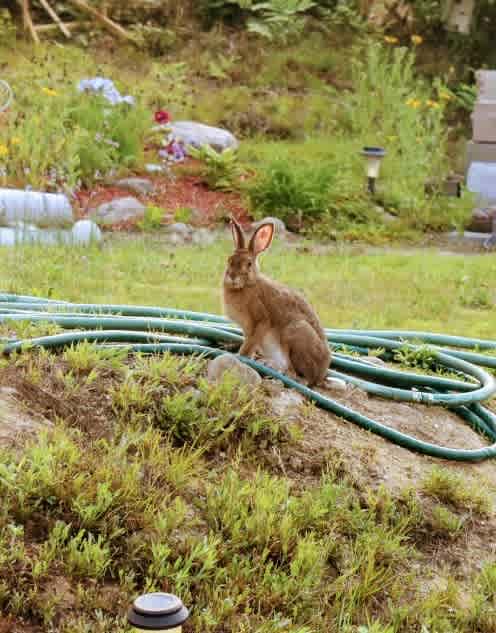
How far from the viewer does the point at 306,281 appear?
313 inches

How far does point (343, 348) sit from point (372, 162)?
6121 millimetres

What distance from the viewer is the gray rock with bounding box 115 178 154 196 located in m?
10.8

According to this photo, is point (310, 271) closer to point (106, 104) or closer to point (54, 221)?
point (54, 221)

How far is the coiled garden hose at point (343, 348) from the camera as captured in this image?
14.9ft

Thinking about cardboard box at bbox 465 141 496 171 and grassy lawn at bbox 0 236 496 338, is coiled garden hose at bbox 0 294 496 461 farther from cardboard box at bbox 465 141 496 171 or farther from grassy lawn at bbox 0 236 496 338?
cardboard box at bbox 465 141 496 171

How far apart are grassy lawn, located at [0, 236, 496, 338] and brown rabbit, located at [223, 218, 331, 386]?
6.90 feet

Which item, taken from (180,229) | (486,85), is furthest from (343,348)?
(486,85)

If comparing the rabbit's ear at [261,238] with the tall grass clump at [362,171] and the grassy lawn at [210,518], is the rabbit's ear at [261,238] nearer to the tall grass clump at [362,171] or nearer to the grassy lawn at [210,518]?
the grassy lawn at [210,518]

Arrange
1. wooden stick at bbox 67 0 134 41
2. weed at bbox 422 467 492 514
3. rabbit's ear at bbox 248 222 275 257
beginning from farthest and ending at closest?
wooden stick at bbox 67 0 134 41 < rabbit's ear at bbox 248 222 275 257 < weed at bbox 422 467 492 514

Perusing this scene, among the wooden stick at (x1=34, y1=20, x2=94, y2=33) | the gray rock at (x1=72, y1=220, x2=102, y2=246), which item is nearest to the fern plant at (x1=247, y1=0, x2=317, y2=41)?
the wooden stick at (x1=34, y1=20, x2=94, y2=33)

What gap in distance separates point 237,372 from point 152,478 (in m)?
0.78

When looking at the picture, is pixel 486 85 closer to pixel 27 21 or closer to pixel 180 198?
pixel 180 198

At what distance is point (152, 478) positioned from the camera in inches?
147

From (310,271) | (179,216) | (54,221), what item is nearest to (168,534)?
(310,271)
